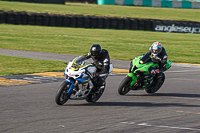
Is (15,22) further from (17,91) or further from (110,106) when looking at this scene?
(110,106)

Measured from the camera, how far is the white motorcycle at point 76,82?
9.45 metres

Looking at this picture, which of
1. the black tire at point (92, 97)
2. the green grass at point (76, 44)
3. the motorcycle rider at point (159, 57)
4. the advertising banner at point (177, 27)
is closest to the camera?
the black tire at point (92, 97)

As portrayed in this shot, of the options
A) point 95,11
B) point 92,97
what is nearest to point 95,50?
point 92,97

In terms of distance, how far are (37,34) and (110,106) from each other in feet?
88.9

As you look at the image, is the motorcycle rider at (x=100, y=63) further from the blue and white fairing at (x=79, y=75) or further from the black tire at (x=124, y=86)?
the black tire at (x=124, y=86)

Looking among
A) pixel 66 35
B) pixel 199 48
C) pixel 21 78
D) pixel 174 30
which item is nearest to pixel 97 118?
pixel 21 78

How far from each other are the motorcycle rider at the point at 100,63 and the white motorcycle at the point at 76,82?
354 mm

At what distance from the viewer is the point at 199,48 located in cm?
3066

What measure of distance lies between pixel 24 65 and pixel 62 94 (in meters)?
8.89

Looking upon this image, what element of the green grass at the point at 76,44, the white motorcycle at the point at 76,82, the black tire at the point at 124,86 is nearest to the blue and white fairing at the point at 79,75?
the white motorcycle at the point at 76,82

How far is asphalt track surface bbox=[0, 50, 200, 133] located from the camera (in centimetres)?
741

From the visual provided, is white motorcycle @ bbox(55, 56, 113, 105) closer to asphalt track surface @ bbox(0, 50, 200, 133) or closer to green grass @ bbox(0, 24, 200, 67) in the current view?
asphalt track surface @ bbox(0, 50, 200, 133)

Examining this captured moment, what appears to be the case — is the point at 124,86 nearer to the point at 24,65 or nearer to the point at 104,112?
the point at 104,112

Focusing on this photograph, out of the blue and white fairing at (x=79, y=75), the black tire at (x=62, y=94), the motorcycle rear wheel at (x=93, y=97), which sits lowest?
the motorcycle rear wheel at (x=93, y=97)
